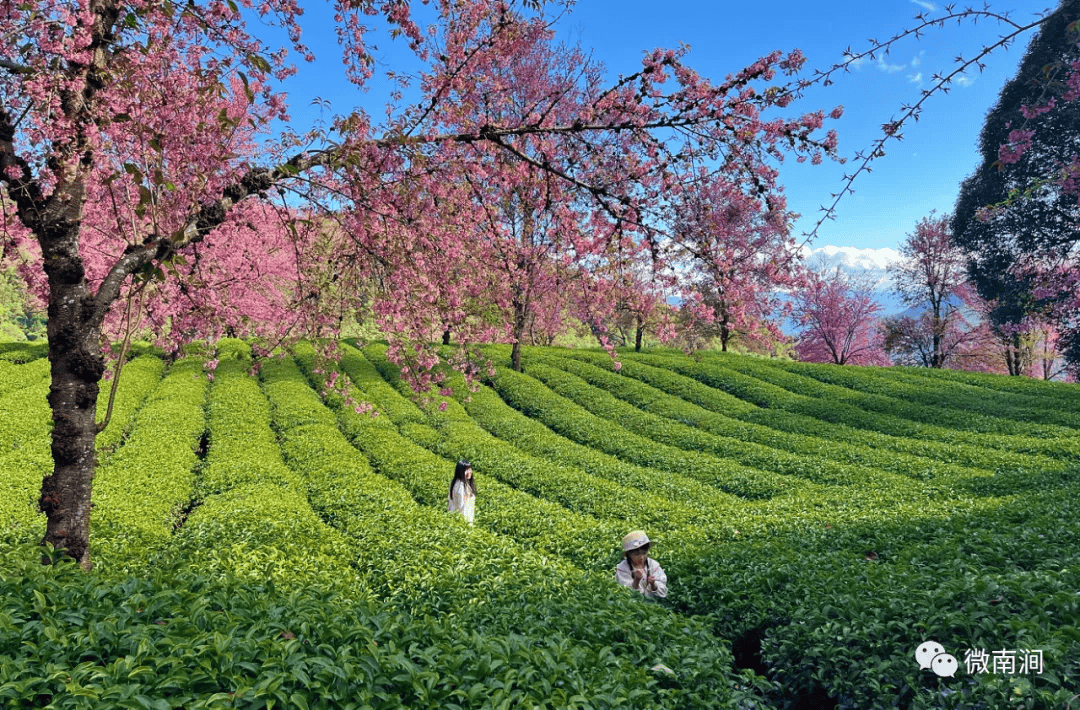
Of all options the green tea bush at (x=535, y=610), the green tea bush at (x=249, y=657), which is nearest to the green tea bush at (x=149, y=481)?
the green tea bush at (x=249, y=657)

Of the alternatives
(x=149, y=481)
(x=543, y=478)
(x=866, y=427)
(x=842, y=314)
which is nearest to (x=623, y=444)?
(x=543, y=478)

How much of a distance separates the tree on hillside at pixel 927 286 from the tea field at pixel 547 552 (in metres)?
15.2

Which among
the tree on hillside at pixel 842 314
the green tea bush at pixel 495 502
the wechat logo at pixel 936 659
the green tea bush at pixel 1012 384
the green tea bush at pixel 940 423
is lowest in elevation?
the green tea bush at pixel 495 502

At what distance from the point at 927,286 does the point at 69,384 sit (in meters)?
49.2

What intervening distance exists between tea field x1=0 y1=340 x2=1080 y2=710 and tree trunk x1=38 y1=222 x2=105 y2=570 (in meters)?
0.57

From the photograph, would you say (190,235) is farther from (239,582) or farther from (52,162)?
(239,582)

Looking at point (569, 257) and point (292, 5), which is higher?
point (292, 5)

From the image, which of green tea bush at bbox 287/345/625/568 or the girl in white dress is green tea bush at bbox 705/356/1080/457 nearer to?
green tea bush at bbox 287/345/625/568

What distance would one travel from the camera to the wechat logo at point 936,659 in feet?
16.9

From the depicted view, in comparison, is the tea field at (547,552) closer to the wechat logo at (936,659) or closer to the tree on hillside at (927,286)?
the wechat logo at (936,659)

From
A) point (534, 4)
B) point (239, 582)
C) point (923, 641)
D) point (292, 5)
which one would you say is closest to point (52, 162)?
point (292, 5)

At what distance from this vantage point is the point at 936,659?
17.3 feet

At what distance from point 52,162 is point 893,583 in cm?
1084

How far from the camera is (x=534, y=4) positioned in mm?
5039
